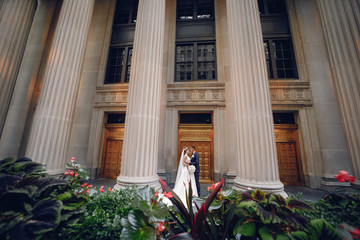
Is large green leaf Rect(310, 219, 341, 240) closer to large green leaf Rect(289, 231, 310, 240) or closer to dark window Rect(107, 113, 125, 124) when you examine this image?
large green leaf Rect(289, 231, 310, 240)

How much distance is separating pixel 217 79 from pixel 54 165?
8.68 metres

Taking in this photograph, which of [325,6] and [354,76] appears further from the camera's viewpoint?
[325,6]

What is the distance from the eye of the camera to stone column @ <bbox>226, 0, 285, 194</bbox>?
4289 millimetres

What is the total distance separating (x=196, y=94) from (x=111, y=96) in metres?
5.26

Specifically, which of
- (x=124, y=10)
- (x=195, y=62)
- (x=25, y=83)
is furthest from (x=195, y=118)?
(x=25, y=83)

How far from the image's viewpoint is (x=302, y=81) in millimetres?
8359

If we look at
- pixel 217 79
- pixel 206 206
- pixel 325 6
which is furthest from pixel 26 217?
pixel 325 6

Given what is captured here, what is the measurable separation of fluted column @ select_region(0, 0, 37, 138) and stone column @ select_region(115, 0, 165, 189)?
6411 mm

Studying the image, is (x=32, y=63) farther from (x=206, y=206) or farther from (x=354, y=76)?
(x=354, y=76)

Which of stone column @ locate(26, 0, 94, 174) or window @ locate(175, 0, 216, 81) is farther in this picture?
window @ locate(175, 0, 216, 81)

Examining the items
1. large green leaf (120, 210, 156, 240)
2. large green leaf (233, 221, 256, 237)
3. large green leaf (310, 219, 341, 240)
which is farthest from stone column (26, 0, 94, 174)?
large green leaf (310, 219, 341, 240)

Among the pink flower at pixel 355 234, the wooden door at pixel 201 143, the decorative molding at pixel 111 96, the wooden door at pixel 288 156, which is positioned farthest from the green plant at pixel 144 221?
the wooden door at pixel 288 156

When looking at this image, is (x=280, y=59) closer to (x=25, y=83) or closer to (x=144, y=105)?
(x=144, y=105)

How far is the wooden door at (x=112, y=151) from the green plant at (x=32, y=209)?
7.31 metres
